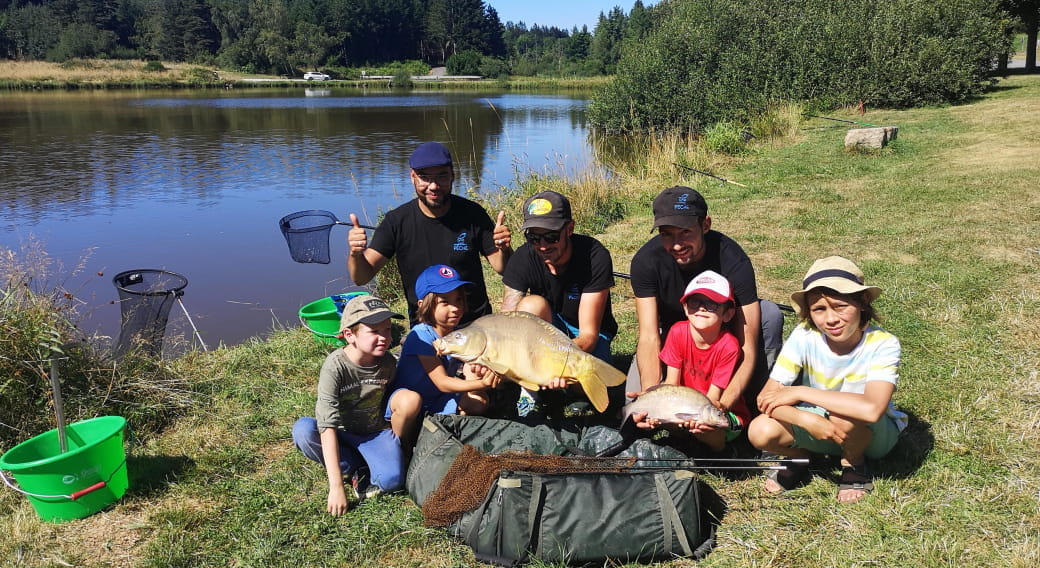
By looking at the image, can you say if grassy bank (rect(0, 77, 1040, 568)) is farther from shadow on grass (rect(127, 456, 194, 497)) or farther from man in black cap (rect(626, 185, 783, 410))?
man in black cap (rect(626, 185, 783, 410))

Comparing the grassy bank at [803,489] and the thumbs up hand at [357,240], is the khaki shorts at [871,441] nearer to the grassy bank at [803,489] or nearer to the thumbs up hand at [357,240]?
the grassy bank at [803,489]

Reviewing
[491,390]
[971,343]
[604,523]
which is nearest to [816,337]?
[604,523]

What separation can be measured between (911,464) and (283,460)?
297 centimetres

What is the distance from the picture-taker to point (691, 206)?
10.1 feet

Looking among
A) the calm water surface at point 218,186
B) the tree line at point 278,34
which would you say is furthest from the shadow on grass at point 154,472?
the tree line at point 278,34

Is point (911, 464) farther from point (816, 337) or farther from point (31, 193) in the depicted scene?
point (31, 193)

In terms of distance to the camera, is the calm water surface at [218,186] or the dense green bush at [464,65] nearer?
the calm water surface at [218,186]

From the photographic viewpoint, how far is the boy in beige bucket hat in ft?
8.57

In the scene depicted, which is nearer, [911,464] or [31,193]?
[911,464]

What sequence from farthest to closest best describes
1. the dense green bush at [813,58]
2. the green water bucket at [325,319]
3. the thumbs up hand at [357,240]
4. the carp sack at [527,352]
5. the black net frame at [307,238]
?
the dense green bush at [813,58], the black net frame at [307,238], the green water bucket at [325,319], the thumbs up hand at [357,240], the carp sack at [527,352]

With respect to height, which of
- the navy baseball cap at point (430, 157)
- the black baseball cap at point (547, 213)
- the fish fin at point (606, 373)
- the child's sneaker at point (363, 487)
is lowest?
the child's sneaker at point (363, 487)

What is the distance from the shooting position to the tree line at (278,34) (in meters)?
79.0

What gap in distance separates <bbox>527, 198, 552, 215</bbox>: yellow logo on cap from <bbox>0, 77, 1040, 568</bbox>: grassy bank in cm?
148

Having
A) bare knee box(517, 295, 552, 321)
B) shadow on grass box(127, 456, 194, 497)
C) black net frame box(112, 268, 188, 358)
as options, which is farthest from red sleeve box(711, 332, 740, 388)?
black net frame box(112, 268, 188, 358)
